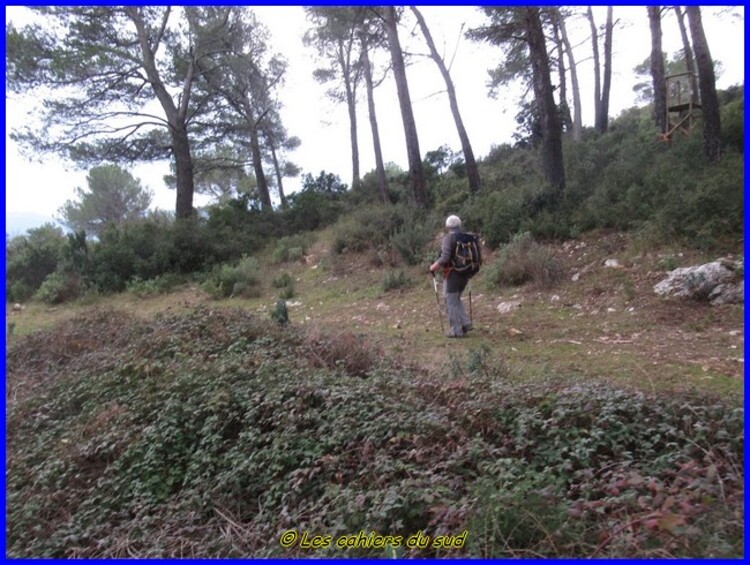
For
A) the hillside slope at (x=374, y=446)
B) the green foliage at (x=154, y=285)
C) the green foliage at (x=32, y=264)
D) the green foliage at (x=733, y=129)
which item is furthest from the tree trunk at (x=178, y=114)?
the green foliage at (x=733, y=129)

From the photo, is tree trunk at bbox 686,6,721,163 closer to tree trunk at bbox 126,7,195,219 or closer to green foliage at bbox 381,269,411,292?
green foliage at bbox 381,269,411,292

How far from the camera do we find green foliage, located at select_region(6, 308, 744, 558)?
229 centimetres

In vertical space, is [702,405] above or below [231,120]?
below

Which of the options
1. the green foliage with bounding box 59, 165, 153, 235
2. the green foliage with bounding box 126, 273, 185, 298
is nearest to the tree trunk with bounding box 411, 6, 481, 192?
the green foliage with bounding box 126, 273, 185, 298

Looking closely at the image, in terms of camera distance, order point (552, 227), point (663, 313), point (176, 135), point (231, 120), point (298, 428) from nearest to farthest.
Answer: point (298, 428) → point (663, 313) → point (552, 227) → point (176, 135) → point (231, 120)

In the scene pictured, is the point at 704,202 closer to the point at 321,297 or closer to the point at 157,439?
the point at 321,297

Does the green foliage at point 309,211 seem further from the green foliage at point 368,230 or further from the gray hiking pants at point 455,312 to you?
the gray hiking pants at point 455,312

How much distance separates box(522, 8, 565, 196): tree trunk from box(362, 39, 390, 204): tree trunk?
8.30 meters

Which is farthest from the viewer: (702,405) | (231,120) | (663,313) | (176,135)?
(231,120)

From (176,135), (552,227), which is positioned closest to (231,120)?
(176,135)

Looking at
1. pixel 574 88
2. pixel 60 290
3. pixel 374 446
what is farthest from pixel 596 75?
pixel 374 446

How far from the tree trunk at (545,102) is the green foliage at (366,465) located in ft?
28.1

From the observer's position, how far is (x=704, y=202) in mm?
8797

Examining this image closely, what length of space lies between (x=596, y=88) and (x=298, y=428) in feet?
81.1
